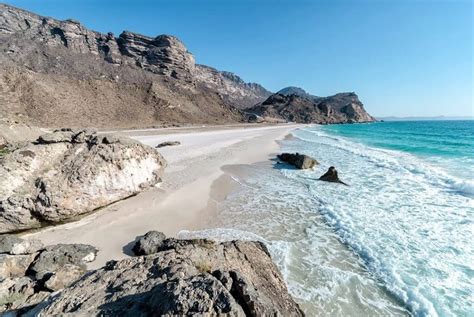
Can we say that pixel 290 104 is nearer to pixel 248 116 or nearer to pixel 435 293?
pixel 248 116

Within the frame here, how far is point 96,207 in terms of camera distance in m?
7.11

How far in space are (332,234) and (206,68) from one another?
553ft

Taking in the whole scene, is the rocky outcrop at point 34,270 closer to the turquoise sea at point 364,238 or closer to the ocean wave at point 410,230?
the turquoise sea at point 364,238

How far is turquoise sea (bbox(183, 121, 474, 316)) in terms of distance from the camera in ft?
13.8

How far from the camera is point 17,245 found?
15.7ft

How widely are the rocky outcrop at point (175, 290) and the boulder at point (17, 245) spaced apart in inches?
97.5

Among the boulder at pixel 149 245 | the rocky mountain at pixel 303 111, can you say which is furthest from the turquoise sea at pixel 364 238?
the rocky mountain at pixel 303 111

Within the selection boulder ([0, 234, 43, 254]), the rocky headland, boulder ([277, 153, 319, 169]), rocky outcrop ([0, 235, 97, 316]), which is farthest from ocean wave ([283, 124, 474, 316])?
the rocky headland

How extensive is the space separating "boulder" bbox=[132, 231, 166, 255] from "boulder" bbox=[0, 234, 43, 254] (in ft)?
6.28

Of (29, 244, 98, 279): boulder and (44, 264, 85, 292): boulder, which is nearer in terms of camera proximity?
(44, 264, 85, 292): boulder

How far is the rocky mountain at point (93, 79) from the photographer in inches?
1815

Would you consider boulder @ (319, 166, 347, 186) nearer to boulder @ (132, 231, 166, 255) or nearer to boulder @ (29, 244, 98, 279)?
boulder @ (132, 231, 166, 255)

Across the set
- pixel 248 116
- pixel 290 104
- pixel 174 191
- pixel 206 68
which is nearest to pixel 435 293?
pixel 174 191

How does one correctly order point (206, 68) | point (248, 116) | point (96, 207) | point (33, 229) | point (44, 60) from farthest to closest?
point (206, 68) → point (248, 116) → point (44, 60) → point (96, 207) → point (33, 229)
